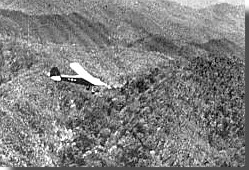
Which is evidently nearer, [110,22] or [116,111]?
[116,111]

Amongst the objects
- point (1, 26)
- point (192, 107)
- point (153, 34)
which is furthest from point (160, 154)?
point (153, 34)

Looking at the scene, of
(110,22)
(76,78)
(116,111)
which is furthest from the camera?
(110,22)

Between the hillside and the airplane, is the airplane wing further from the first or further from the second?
the hillside

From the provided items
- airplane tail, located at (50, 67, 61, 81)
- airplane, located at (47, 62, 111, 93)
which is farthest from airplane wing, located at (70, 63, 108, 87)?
airplane tail, located at (50, 67, 61, 81)

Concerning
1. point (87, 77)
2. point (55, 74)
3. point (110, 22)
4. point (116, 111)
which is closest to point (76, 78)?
point (87, 77)

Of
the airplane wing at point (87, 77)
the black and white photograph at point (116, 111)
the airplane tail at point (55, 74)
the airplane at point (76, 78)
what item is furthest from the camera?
the airplane tail at point (55, 74)

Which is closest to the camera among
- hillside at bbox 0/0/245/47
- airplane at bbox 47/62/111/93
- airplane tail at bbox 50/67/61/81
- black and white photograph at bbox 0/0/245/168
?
black and white photograph at bbox 0/0/245/168

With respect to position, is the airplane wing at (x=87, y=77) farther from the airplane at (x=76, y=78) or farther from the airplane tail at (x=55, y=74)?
the airplane tail at (x=55, y=74)

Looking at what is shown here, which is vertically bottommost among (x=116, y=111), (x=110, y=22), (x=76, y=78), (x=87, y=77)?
(x=110, y=22)

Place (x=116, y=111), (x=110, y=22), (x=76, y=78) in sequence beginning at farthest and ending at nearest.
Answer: (x=110, y=22)
(x=76, y=78)
(x=116, y=111)

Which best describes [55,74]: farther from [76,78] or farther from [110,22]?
[110,22]

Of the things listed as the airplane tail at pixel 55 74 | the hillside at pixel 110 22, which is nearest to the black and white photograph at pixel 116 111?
the airplane tail at pixel 55 74
